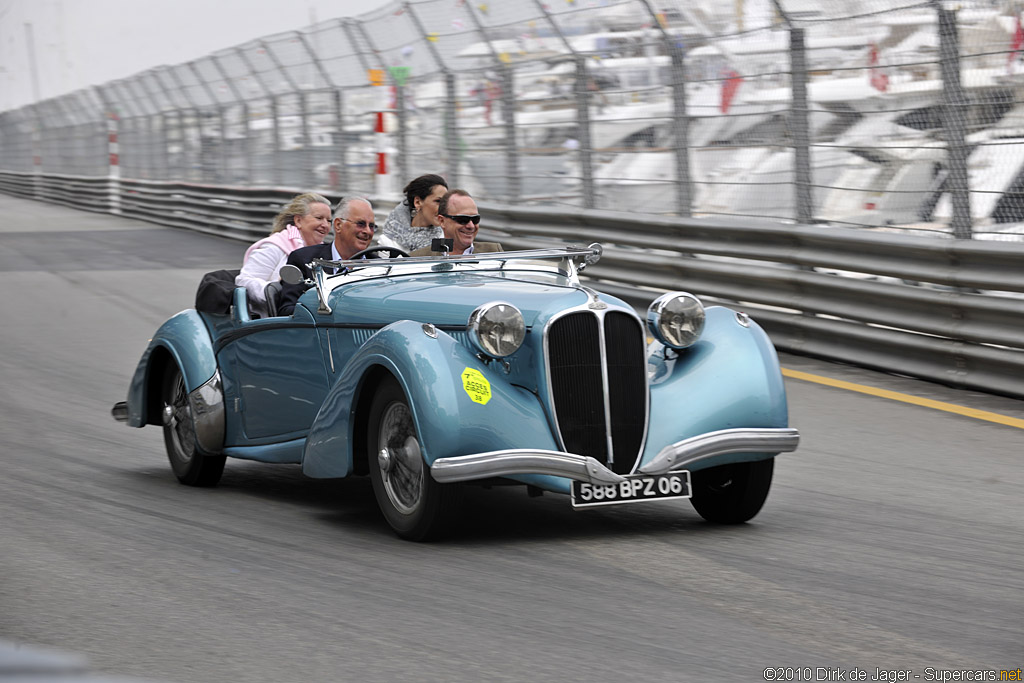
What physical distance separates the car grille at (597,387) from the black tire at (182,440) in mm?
2320

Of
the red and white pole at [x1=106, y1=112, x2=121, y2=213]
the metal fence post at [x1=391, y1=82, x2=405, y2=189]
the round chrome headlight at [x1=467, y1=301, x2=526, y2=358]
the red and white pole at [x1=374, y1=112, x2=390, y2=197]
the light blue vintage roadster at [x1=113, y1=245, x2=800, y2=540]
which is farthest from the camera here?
the red and white pole at [x1=106, y1=112, x2=121, y2=213]

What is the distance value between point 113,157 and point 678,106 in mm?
25246

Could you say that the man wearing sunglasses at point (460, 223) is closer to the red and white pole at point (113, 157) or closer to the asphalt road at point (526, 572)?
the asphalt road at point (526, 572)

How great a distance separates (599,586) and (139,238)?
855 inches

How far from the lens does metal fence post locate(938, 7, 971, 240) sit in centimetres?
907

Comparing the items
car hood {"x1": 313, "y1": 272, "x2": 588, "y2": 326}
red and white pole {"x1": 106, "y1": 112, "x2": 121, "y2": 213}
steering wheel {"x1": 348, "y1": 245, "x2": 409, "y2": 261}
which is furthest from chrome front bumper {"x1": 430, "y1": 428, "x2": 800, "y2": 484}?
red and white pole {"x1": 106, "y1": 112, "x2": 121, "y2": 213}

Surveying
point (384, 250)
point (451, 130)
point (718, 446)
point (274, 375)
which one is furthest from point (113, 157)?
point (718, 446)

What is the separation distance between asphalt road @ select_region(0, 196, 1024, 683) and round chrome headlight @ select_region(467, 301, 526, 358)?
70 centimetres

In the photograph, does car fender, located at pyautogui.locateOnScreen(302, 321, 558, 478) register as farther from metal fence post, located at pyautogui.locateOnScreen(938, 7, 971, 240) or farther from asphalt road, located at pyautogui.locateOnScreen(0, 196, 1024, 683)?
metal fence post, located at pyautogui.locateOnScreen(938, 7, 971, 240)

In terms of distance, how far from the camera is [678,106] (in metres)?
12.4

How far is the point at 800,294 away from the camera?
35.2ft

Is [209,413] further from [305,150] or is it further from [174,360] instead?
[305,150]

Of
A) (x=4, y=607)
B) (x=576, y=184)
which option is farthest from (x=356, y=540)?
(x=576, y=184)

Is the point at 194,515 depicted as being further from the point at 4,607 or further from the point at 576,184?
the point at 576,184
